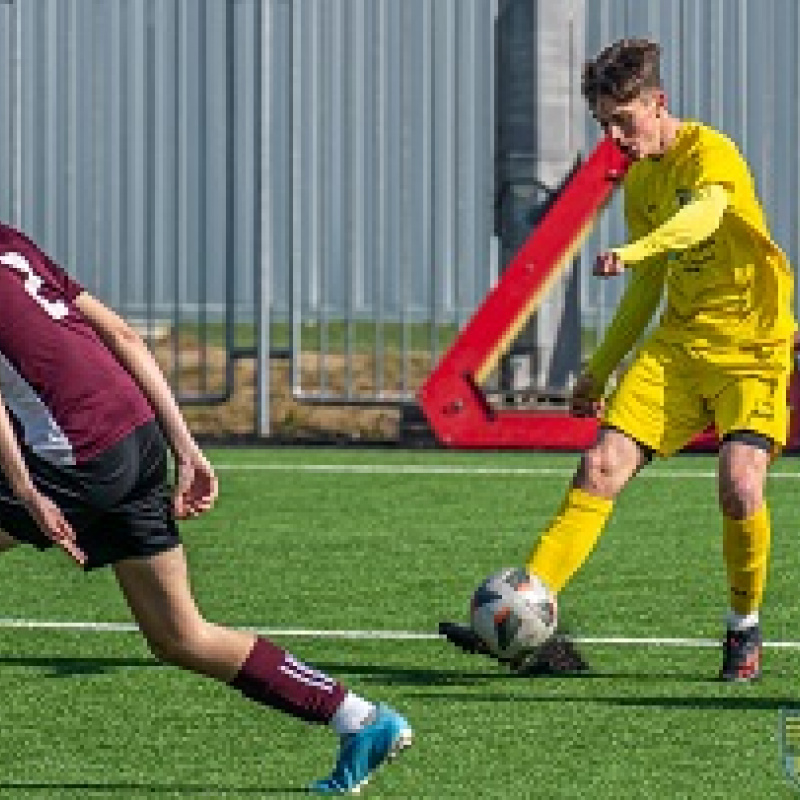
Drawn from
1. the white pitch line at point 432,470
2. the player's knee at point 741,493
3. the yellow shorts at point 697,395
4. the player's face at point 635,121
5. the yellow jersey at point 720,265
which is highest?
the player's face at point 635,121

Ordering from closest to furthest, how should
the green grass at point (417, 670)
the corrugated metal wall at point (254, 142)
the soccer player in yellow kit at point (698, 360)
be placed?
the green grass at point (417, 670)
the soccer player in yellow kit at point (698, 360)
the corrugated metal wall at point (254, 142)

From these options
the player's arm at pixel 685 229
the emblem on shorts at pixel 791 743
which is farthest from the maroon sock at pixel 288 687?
the player's arm at pixel 685 229

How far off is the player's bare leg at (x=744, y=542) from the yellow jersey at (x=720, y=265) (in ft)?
1.16

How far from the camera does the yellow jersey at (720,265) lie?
9.43m

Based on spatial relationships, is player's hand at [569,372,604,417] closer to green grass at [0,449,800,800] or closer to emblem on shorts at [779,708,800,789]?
green grass at [0,449,800,800]

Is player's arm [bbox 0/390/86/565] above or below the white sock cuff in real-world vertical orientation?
above

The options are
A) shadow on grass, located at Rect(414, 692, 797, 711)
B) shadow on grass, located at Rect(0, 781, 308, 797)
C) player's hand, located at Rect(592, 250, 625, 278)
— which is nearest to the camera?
shadow on grass, located at Rect(0, 781, 308, 797)

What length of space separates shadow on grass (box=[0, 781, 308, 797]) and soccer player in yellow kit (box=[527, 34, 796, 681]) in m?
2.04

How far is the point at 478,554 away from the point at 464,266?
22.6 feet

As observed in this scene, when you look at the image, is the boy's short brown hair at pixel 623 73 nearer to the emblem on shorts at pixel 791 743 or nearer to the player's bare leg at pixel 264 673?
the emblem on shorts at pixel 791 743

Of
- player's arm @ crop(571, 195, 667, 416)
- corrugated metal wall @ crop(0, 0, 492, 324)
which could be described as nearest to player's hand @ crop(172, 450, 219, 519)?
player's arm @ crop(571, 195, 667, 416)

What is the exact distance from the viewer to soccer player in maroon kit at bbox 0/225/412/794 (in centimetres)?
716

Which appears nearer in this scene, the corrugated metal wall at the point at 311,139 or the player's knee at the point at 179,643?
the player's knee at the point at 179,643

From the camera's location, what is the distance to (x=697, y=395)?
961 centimetres
